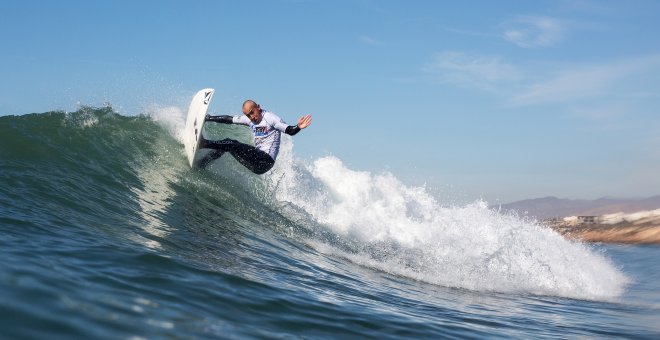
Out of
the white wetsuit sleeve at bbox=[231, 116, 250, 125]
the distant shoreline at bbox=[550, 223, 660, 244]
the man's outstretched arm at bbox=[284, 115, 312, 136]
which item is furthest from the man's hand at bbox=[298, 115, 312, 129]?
the distant shoreline at bbox=[550, 223, 660, 244]

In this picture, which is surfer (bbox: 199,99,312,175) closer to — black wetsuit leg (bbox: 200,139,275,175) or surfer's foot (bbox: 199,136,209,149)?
black wetsuit leg (bbox: 200,139,275,175)

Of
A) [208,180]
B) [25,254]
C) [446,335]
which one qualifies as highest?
[208,180]

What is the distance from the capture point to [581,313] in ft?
25.6

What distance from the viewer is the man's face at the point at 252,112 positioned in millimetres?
10625

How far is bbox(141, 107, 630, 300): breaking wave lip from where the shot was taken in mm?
10297

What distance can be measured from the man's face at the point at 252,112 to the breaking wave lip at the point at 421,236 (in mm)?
2397

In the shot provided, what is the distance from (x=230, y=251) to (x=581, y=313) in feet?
16.0

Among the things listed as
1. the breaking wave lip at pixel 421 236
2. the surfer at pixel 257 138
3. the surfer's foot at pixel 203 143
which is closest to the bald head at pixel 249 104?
the surfer at pixel 257 138

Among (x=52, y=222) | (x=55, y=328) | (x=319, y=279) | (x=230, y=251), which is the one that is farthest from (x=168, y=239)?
(x=55, y=328)

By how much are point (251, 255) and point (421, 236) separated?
6718 mm

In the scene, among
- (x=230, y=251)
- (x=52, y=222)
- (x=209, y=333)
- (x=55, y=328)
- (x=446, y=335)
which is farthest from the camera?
(x=230, y=251)

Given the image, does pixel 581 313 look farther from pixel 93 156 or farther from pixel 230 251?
pixel 93 156

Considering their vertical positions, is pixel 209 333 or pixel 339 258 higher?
pixel 339 258

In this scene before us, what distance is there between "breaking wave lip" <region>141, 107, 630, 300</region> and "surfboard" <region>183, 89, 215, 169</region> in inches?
68.5
